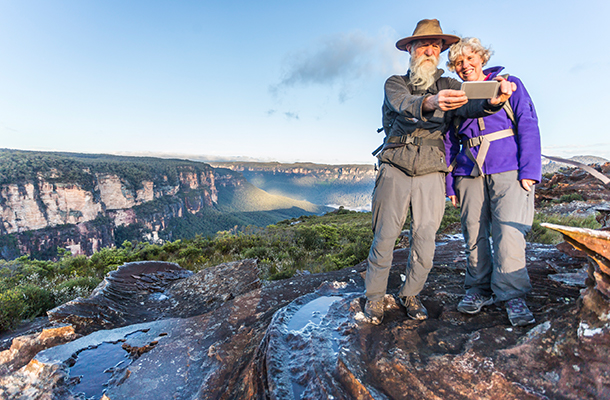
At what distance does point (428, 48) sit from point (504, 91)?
897 mm

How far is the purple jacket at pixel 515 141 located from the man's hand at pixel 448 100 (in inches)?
31.0

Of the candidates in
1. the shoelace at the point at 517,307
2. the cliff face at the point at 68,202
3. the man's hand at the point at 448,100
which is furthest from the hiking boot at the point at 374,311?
the cliff face at the point at 68,202

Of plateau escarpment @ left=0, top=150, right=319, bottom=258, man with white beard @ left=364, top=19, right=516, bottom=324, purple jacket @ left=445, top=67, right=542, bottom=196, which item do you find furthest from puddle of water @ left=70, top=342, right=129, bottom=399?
plateau escarpment @ left=0, top=150, right=319, bottom=258

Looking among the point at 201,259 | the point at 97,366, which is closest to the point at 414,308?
the point at 97,366

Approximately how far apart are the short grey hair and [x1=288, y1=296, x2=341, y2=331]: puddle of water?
2.80 m

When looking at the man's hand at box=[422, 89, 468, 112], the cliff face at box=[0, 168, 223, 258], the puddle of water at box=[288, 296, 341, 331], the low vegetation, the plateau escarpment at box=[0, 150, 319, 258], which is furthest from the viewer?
the plateau escarpment at box=[0, 150, 319, 258]

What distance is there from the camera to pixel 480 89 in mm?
1990

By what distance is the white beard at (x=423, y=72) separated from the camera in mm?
2461

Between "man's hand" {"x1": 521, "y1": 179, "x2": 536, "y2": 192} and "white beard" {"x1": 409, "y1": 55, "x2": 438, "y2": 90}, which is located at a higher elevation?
"white beard" {"x1": 409, "y1": 55, "x2": 438, "y2": 90}

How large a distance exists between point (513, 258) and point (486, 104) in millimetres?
1363

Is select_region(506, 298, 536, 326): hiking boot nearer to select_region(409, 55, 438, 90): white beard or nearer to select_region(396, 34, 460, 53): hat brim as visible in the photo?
select_region(409, 55, 438, 90): white beard

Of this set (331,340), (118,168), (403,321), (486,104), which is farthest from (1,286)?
(118,168)

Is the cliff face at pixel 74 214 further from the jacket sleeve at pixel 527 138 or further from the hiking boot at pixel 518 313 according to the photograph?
the jacket sleeve at pixel 527 138

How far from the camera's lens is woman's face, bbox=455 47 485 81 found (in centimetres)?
250
